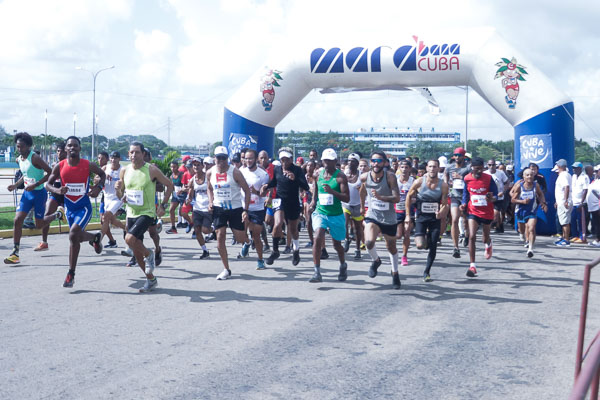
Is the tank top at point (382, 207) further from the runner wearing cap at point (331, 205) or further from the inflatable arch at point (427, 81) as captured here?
the inflatable arch at point (427, 81)

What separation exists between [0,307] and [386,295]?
4547 millimetres

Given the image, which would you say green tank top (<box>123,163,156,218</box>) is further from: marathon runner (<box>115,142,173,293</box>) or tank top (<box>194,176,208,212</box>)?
tank top (<box>194,176,208,212</box>)

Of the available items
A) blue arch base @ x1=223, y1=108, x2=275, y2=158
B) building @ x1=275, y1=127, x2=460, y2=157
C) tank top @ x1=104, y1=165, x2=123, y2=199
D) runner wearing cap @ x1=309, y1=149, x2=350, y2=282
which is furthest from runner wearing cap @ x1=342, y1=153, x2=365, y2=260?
building @ x1=275, y1=127, x2=460, y2=157

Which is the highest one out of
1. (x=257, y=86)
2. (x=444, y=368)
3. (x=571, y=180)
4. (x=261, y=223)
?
(x=257, y=86)

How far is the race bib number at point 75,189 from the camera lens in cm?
813

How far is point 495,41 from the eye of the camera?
15.3 meters

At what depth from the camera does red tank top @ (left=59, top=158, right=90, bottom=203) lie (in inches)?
320

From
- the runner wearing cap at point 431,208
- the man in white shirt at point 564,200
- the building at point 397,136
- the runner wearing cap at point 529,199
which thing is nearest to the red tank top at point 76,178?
the runner wearing cap at point 431,208

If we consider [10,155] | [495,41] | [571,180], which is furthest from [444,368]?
[10,155]

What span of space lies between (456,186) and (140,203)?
22.8 ft

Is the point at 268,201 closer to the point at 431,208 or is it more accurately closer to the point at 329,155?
the point at 329,155

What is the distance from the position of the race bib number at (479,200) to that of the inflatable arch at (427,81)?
6.31 m

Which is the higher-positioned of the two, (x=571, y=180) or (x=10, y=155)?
(x=10, y=155)

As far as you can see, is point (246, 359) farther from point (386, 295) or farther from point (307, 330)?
point (386, 295)
